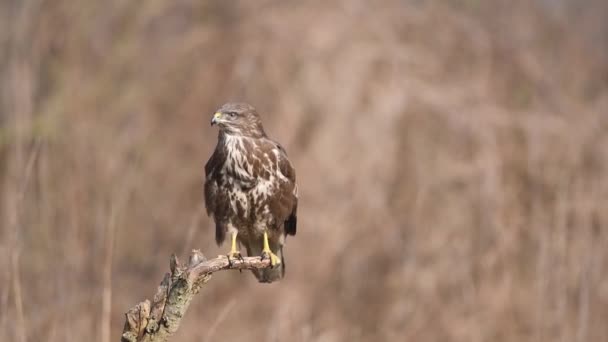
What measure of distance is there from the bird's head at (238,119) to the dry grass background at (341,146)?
281 centimetres

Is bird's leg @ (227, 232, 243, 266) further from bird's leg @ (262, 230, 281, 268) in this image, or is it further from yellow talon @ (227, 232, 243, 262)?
bird's leg @ (262, 230, 281, 268)

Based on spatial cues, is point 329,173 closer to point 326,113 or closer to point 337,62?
point 326,113

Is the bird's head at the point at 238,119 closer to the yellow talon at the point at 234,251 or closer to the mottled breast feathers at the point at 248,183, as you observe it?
the mottled breast feathers at the point at 248,183

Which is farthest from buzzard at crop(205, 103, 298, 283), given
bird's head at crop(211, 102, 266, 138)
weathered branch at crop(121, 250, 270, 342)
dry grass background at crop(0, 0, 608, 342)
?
dry grass background at crop(0, 0, 608, 342)

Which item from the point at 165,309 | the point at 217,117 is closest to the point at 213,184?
the point at 217,117

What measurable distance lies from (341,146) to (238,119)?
14.2ft

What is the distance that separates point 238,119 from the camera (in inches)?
194

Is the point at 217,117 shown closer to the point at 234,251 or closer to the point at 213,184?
the point at 213,184

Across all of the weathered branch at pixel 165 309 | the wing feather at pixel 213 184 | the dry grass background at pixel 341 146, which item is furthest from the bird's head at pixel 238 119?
the dry grass background at pixel 341 146

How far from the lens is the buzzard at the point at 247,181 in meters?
4.81

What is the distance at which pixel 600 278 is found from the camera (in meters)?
7.83

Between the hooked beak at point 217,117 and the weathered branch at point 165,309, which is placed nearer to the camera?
the weathered branch at point 165,309

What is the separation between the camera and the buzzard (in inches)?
189

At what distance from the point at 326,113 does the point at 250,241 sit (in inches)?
165
